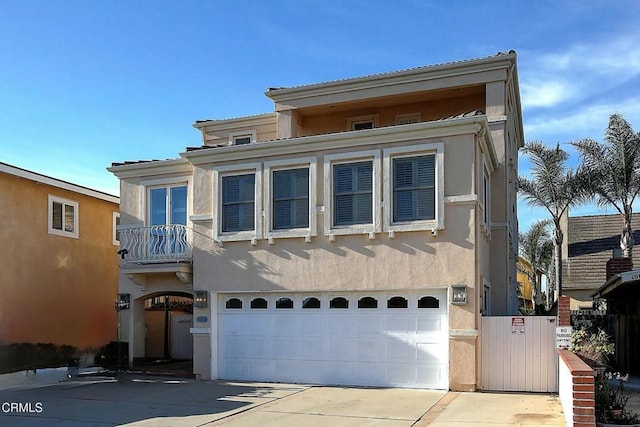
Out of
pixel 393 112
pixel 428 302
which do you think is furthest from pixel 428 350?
pixel 393 112

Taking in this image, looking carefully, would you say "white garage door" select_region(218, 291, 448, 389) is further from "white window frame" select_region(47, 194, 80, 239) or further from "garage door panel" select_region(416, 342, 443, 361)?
"white window frame" select_region(47, 194, 80, 239)

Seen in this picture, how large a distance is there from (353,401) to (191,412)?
2989 millimetres

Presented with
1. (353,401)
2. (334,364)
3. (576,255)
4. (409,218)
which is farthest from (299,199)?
(576,255)

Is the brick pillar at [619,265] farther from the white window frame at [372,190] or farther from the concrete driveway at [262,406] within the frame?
the white window frame at [372,190]

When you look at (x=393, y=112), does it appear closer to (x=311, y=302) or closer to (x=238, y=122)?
(x=238, y=122)

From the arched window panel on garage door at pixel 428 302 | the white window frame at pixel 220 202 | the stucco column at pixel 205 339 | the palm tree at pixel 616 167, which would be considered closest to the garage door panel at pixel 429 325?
the arched window panel on garage door at pixel 428 302

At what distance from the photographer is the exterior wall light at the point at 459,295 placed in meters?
12.7

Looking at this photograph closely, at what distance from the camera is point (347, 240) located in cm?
1384

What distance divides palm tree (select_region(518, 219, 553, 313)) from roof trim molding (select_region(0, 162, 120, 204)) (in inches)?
1029

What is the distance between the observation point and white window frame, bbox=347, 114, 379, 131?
17906mm

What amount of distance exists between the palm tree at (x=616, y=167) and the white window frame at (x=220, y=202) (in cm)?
1573

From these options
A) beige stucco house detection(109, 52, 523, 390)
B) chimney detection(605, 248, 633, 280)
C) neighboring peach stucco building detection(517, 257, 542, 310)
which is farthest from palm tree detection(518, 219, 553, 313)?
beige stucco house detection(109, 52, 523, 390)

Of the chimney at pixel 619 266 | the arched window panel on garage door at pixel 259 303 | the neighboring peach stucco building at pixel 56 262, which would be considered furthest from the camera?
the chimney at pixel 619 266

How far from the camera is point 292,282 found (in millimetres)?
14336
